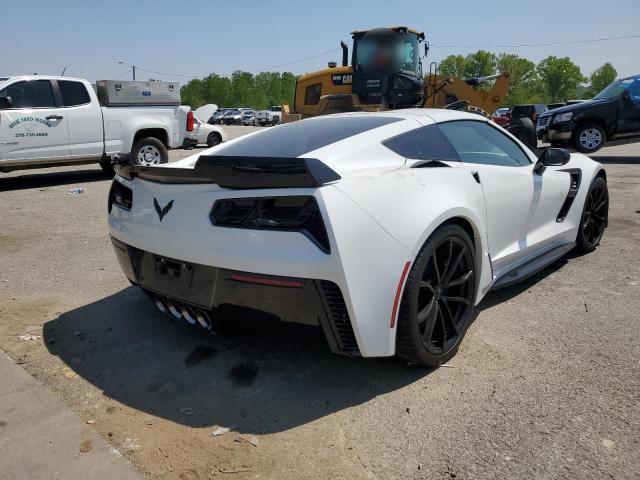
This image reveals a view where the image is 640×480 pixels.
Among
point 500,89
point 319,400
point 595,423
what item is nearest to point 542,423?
point 595,423

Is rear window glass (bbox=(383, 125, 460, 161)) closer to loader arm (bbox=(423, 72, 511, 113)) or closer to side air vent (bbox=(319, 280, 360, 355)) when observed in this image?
side air vent (bbox=(319, 280, 360, 355))

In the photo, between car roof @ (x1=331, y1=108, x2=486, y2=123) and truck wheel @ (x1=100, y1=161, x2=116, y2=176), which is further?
truck wheel @ (x1=100, y1=161, x2=116, y2=176)

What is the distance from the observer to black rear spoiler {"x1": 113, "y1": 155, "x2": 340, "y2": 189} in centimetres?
237

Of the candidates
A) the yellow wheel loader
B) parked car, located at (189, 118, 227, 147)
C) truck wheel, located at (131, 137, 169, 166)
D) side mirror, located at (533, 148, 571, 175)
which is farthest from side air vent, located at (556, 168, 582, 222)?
parked car, located at (189, 118, 227, 147)

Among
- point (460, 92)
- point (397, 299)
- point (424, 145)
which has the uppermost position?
point (460, 92)

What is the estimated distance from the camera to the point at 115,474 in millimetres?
2084

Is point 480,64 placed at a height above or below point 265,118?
above

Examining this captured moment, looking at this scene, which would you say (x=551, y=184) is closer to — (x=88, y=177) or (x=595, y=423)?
(x=595, y=423)

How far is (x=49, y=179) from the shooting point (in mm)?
11266

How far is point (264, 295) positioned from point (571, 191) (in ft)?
10.3

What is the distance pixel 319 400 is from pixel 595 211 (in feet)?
11.9

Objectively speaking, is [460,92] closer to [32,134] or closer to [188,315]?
[32,134]

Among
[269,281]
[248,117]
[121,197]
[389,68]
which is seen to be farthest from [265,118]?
[269,281]

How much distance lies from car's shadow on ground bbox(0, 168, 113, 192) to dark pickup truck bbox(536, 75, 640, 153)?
11.4 meters
